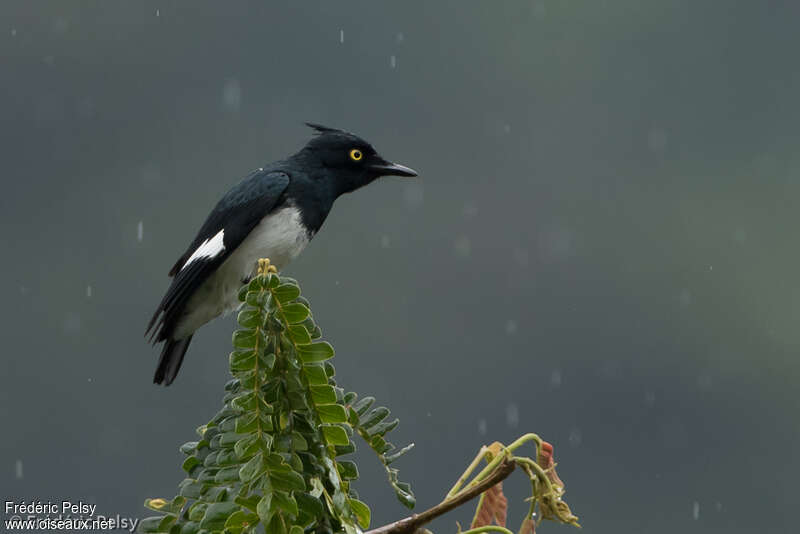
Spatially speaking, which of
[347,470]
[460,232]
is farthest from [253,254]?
[460,232]

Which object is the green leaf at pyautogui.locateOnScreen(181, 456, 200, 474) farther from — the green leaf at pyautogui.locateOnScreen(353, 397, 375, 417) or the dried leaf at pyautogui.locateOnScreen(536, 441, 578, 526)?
the dried leaf at pyautogui.locateOnScreen(536, 441, 578, 526)

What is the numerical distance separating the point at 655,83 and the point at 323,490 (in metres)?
72.6

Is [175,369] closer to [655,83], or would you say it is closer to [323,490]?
[323,490]

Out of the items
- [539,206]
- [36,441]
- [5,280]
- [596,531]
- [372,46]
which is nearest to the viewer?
[596,531]

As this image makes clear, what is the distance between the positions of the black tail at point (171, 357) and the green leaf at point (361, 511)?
2193 millimetres

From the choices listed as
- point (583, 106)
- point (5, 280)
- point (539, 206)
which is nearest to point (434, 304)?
point (539, 206)

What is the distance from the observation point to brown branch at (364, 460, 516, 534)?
1841 millimetres

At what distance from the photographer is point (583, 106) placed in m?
73.9

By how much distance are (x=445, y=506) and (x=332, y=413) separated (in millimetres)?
191

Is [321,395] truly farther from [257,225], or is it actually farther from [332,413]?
[257,225]

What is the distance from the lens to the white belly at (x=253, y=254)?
15.0 ft

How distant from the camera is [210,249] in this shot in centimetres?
457

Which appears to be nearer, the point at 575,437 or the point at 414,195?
the point at 575,437

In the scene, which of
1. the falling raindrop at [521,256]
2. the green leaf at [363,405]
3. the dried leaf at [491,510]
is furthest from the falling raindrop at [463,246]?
the dried leaf at [491,510]
